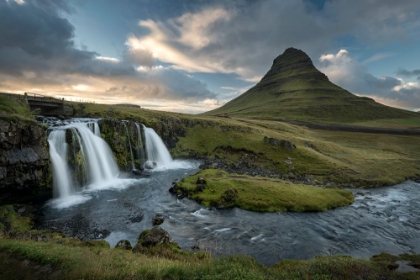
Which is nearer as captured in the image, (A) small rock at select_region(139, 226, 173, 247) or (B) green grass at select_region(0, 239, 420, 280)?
(B) green grass at select_region(0, 239, 420, 280)

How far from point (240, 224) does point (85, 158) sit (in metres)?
30.2

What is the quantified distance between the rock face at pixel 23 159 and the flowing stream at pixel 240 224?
10.7 ft

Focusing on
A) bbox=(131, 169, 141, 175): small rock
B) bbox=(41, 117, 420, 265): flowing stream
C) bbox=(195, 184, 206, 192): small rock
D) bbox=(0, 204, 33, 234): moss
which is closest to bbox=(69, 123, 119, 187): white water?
bbox=(41, 117, 420, 265): flowing stream

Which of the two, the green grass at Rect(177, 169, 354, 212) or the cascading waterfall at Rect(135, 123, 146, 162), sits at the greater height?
the cascading waterfall at Rect(135, 123, 146, 162)

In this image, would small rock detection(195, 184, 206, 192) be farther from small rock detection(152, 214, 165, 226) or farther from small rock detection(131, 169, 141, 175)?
small rock detection(131, 169, 141, 175)

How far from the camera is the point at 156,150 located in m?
Result: 59.0

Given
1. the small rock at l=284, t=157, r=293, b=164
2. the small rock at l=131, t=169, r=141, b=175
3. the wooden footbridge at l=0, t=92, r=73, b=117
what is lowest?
the small rock at l=131, t=169, r=141, b=175

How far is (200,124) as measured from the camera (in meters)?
79.8

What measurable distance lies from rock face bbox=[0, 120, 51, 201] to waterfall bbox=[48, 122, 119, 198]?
6.93 feet

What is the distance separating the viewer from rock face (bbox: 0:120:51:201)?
2730 centimetres

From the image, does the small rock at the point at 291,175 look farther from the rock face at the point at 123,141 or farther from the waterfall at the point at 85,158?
the waterfall at the point at 85,158

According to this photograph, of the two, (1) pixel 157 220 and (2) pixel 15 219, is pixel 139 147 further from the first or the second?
(1) pixel 157 220

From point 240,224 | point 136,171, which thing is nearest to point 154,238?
point 240,224

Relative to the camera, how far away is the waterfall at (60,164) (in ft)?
108
